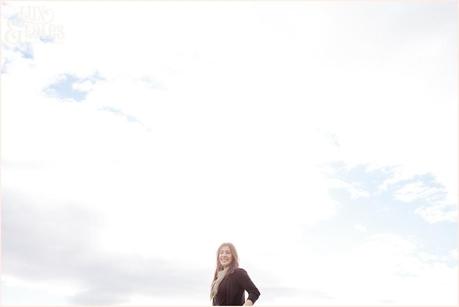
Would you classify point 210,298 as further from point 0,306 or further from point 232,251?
point 0,306

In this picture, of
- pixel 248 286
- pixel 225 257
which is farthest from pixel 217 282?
pixel 248 286

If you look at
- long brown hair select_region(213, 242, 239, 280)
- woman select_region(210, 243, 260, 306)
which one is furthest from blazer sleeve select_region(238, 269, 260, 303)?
long brown hair select_region(213, 242, 239, 280)

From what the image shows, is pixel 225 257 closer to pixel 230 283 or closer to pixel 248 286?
pixel 230 283

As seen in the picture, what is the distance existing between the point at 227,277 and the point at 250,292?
45 centimetres

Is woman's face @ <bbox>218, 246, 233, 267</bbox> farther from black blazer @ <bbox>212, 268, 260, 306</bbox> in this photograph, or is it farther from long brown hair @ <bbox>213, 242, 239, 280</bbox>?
black blazer @ <bbox>212, 268, 260, 306</bbox>

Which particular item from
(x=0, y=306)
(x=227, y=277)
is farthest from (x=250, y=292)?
(x=0, y=306)

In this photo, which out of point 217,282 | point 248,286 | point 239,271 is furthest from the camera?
point 217,282

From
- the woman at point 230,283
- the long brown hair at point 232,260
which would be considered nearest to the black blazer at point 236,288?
the woman at point 230,283

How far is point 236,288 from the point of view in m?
8.88

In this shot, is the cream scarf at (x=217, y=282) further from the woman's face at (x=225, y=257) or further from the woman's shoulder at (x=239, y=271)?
the woman's shoulder at (x=239, y=271)

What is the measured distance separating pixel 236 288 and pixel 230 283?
12 cm

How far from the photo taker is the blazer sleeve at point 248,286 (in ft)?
28.7

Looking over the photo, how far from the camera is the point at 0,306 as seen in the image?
10.3 metres

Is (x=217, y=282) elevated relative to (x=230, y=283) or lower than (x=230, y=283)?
elevated
